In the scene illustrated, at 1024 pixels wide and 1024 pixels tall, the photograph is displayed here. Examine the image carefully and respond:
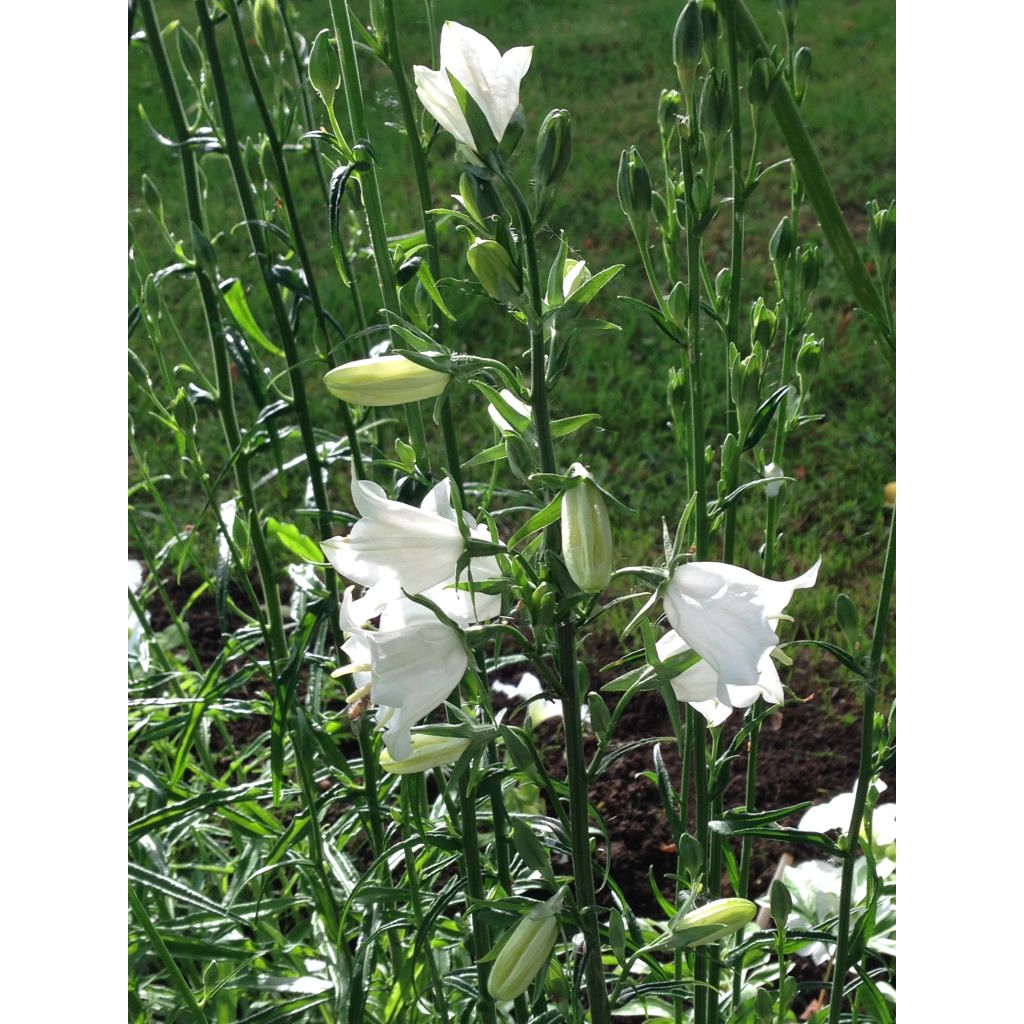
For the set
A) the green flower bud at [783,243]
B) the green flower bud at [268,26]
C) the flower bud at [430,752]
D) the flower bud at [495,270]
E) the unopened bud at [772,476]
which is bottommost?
the flower bud at [430,752]

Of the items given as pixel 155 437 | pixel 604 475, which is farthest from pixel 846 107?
pixel 155 437

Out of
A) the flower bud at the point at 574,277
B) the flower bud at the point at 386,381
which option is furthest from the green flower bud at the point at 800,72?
the flower bud at the point at 386,381

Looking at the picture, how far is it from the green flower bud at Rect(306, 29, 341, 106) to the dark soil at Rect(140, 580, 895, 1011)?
0.96m

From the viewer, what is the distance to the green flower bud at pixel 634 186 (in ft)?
3.41

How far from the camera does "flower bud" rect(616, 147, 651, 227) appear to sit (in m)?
1.04

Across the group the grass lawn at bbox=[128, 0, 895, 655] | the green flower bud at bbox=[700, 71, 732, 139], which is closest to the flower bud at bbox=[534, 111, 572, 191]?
the green flower bud at bbox=[700, 71, 732, 139]

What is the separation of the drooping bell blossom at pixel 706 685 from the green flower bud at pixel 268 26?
0.81m

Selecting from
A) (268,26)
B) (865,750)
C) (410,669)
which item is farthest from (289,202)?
(865,750)

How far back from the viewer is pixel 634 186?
3.43ft

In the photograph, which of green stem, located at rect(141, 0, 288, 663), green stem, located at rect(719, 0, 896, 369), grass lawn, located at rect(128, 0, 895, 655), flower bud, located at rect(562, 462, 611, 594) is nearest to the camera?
flower bud, located at rect(562, 462, 611, 594)

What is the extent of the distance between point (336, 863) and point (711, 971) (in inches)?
20.0

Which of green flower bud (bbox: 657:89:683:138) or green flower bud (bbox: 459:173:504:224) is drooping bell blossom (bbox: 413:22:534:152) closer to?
green flower bud (bbox: 459:173:504:224)

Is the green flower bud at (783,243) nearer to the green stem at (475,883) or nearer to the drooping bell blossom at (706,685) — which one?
the drooping bell blossom at (706,685)
